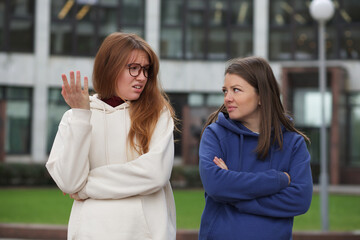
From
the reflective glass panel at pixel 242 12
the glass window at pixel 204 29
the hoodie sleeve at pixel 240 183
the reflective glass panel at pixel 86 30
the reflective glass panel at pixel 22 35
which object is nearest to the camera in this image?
the hoodie sleeve at pixel 240 183

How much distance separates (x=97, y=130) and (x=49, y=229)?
6.85m

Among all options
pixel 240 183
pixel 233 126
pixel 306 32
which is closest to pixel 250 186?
pixel 240 183

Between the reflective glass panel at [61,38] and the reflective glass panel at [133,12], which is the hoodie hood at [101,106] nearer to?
the reflective glass panel at [61,38]

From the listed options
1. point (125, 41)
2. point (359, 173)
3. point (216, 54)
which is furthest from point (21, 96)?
point (125, 41)

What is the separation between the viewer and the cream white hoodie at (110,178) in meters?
3.04

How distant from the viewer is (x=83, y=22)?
2767 cm

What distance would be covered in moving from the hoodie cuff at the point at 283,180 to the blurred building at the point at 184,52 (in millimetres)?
22743

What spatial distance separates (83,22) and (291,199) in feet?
83.9

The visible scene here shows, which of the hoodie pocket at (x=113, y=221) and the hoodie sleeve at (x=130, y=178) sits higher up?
the hoodie sleeve at (x=130, y=178)

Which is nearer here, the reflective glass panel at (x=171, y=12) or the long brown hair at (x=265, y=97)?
the long brown hair at (x=265, y=97)

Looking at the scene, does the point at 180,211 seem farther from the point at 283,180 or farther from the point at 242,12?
the point at 242,12

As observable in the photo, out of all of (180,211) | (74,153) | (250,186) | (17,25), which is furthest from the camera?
(17,25)

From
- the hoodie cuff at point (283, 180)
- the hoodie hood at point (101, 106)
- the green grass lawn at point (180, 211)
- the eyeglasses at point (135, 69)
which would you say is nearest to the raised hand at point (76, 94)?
the hoodie hood at point (101, 106)

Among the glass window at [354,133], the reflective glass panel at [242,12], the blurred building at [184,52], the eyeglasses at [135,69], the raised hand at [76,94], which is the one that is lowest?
the glass window at [354,133]
